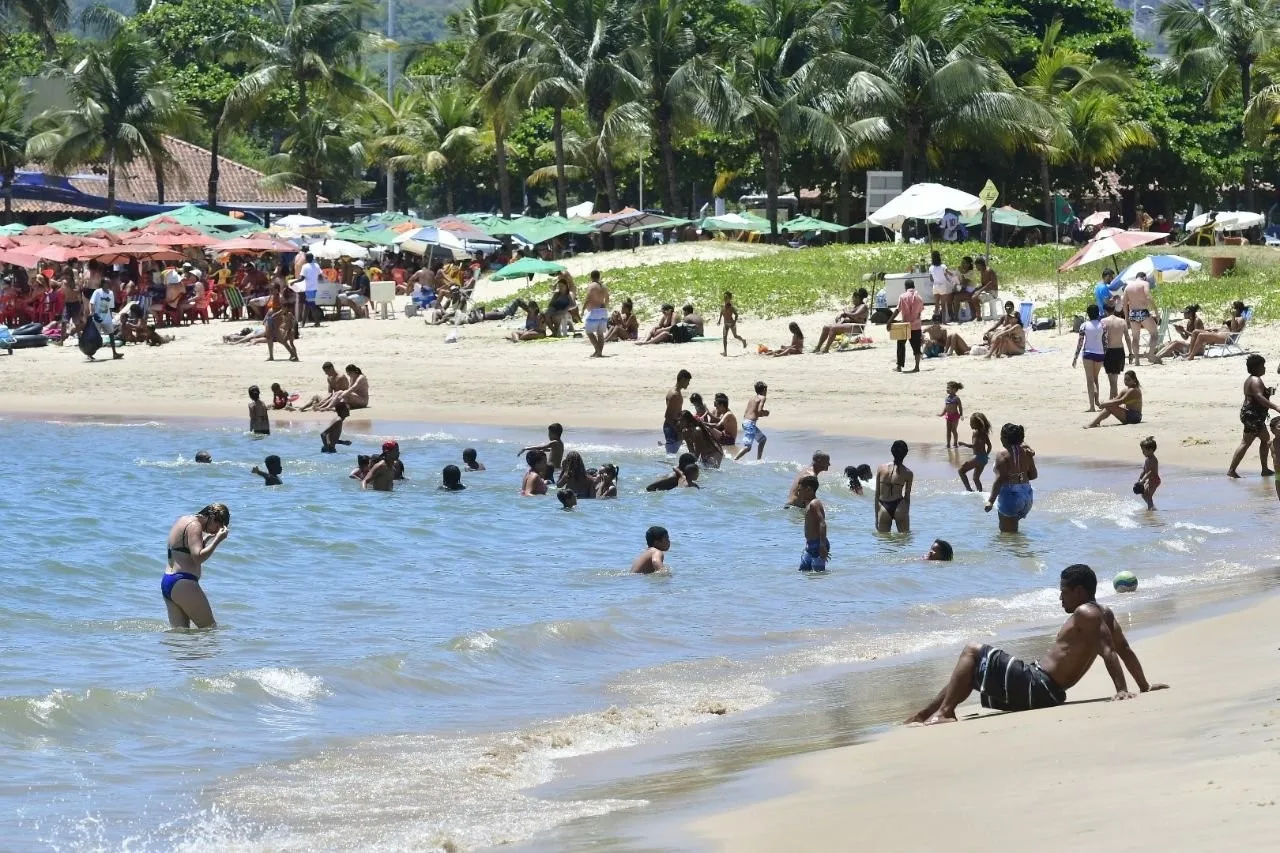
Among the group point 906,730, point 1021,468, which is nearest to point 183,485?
point 1021,468

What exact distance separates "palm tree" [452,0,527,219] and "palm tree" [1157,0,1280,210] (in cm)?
1757

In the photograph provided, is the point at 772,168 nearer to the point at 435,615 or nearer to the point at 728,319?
the point at 728,319

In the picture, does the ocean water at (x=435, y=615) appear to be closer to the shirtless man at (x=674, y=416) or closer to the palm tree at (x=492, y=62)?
the shirtless man at (x=674, y=416)

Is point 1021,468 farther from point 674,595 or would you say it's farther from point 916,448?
point 916,448

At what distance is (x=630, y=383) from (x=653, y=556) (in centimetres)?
1087

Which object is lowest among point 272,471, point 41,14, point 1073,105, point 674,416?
point 272,471

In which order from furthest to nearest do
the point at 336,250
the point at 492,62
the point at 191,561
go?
1. the point at 492,62
2. the point at 336,250
3. the point at 191,561

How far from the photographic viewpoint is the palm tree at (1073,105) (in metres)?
39.1

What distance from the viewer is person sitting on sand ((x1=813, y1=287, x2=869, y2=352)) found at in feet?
85.7

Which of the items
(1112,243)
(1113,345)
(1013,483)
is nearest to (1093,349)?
(1113,345)

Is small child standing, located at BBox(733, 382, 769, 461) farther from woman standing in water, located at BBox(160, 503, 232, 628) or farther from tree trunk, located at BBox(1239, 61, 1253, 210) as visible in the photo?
tree trunk, located at BBox(1239, 61, 1253, 210)

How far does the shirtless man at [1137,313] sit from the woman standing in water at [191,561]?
14281mm

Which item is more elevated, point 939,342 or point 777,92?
point 777,92

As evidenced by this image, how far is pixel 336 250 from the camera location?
37.9 meters
